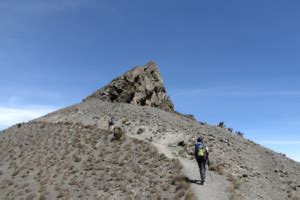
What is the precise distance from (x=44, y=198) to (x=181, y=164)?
11.1m

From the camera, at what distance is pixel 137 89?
210 feet

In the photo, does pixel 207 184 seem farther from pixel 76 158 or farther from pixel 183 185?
pixel 76 158

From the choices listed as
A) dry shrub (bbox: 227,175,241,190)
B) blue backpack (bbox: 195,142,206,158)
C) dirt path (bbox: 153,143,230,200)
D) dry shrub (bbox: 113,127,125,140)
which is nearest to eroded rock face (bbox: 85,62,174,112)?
dry shrub (bbox: 113,127,125,140)

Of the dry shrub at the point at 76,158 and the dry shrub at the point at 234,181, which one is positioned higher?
the dry shrub at the point at 76,158

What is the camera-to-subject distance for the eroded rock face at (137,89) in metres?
63.4

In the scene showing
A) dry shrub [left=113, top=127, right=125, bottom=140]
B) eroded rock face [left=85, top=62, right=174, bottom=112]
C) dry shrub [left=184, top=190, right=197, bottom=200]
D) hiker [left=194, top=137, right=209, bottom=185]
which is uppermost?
eroded rock face [left=85, top=62, right=174, bottom=112]

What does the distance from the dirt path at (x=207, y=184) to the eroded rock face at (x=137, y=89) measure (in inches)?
1327

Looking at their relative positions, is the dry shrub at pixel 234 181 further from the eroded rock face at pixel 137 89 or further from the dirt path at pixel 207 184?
the eroded rock face at pixel 137 89

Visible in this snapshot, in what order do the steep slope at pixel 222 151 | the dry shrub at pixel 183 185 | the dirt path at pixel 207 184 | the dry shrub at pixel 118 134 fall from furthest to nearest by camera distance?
the dry shrub at pixel 118 134 → the steep slope at pixel 222 151 → the dry shrub at pixel 183 185 → the dirt path at pixel 207 184

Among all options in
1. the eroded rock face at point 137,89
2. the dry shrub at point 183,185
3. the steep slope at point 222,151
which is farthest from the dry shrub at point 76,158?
the eroded rock face at point 137,89

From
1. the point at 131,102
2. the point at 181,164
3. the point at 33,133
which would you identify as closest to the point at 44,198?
the point at 181,164

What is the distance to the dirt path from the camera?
22872mm

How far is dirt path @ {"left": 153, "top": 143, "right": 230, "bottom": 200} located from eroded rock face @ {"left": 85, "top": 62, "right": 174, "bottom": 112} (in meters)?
33.7

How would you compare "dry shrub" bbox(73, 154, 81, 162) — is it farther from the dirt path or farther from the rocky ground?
the dirt path
